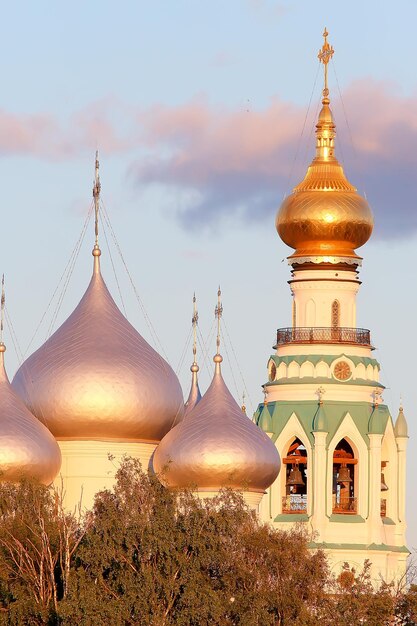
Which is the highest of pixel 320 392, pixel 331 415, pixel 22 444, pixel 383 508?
pixel 320 392

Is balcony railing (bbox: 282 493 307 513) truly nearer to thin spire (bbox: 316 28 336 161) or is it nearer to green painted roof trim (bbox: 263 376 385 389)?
green painted roof trim (bbox: 263 376 385 389)

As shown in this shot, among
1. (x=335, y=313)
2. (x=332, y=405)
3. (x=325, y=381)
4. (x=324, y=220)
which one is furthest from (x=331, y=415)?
(x=324, y=220)

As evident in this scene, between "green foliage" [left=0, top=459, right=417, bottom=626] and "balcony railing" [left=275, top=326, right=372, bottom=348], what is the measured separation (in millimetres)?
14277

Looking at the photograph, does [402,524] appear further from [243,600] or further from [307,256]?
[243,600]

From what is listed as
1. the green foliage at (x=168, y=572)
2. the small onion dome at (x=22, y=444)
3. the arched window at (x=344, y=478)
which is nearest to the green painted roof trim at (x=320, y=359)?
the arched window at (x=344, y=478)

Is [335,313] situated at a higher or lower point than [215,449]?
higher

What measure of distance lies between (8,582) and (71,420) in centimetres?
806

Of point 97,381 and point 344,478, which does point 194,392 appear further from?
point 344,478

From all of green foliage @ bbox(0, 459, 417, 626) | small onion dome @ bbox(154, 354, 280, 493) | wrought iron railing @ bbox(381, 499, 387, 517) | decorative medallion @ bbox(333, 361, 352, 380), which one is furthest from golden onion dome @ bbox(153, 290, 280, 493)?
wrought iron railing @ bbox(381, 499, 387, 517)

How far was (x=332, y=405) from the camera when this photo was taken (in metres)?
57.7

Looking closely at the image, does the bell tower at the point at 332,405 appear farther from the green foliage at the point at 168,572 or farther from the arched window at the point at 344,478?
the green foliage at the point at 168,572

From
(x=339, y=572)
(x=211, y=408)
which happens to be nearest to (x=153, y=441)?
(x=211, y=408)

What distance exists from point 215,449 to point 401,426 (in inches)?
340

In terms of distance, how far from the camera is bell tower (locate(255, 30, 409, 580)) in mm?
57125
